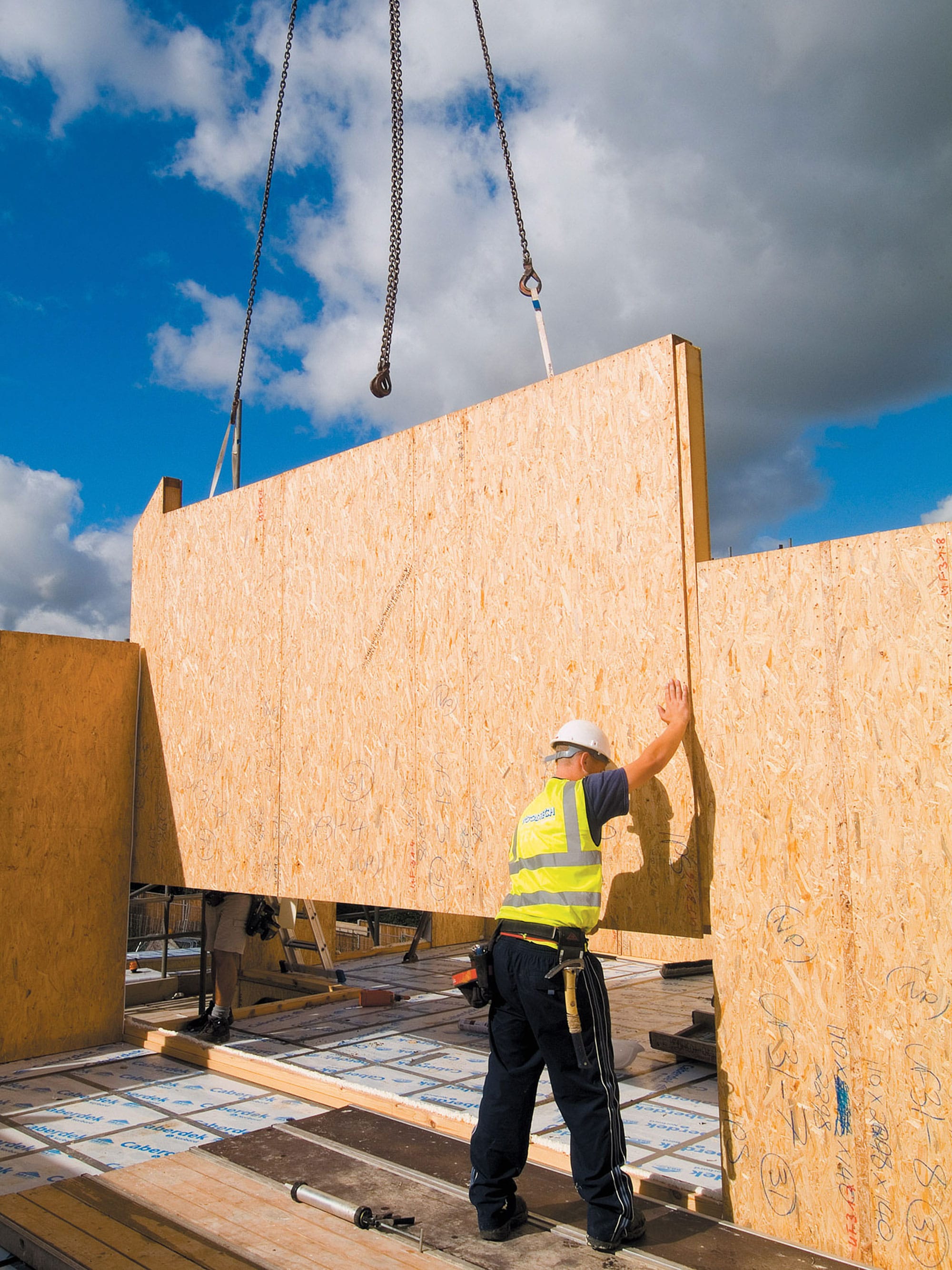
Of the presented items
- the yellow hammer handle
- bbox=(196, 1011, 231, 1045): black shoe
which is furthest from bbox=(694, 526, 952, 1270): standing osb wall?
bbox=(196, 1011, 231, 1045): black shoe

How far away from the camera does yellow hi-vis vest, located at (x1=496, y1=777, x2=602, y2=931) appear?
362cm

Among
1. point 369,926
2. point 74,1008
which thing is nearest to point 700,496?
point 74,1008

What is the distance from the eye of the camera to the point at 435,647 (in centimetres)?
507

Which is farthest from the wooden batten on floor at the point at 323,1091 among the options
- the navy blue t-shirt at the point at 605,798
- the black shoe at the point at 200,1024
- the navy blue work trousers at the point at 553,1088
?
the navy blue t-shirt at the point at 605,798

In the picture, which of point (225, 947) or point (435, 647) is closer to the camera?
point (435, 647)

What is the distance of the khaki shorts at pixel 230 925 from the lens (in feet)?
24.4

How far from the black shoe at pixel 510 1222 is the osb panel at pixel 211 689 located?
2.76 metres

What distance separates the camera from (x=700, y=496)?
13.1 ft

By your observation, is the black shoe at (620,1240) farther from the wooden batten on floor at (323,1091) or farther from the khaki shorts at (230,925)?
the khaki shorts at (230,925)

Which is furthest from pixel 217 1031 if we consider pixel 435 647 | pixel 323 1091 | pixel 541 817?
pixel 541 817

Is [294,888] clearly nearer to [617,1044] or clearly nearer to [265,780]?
[265,780]

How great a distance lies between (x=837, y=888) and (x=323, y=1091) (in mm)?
3511

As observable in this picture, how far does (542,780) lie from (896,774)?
163 cm

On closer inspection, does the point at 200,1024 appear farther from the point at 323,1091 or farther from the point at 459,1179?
the point at 459,1179
